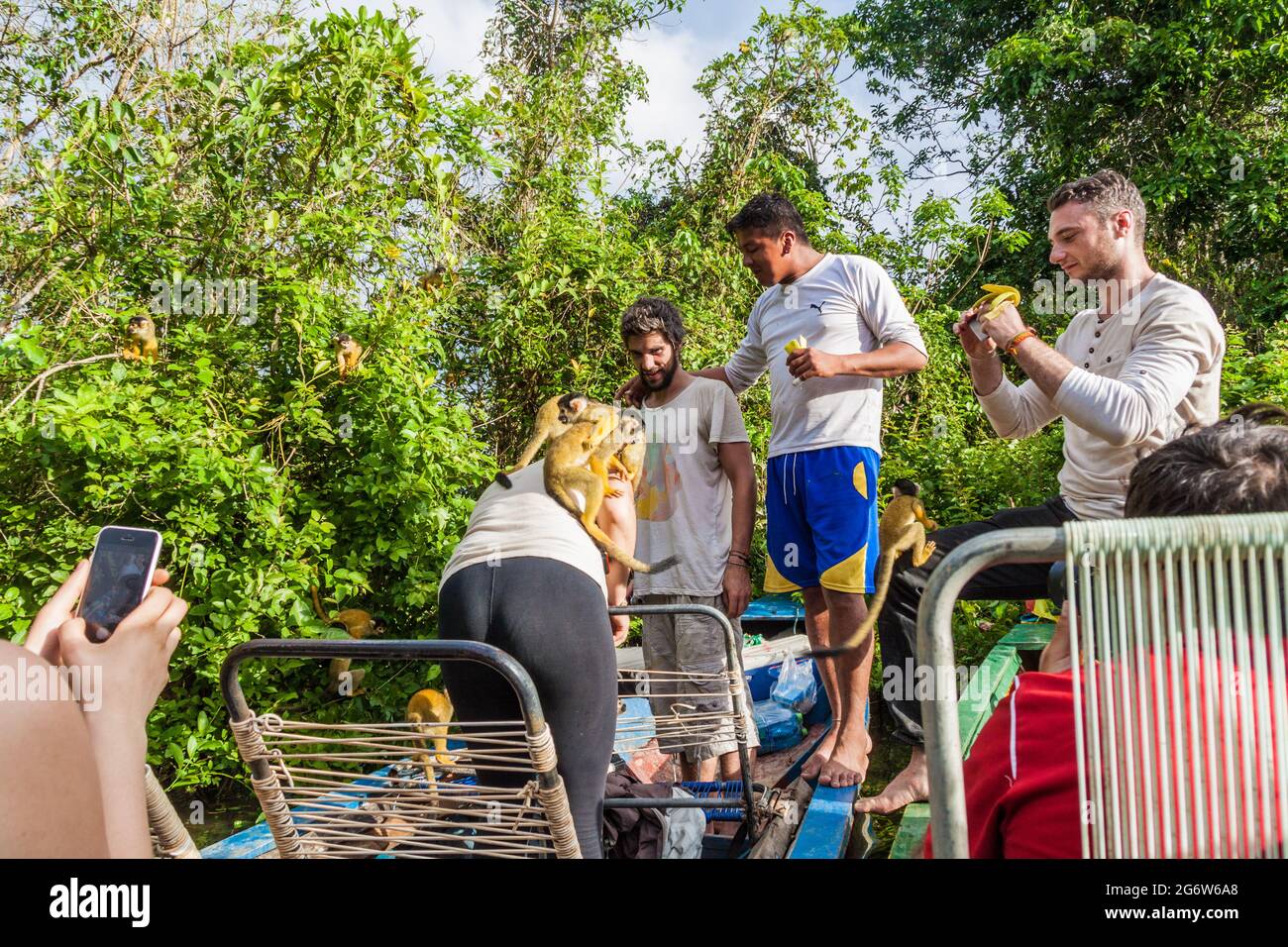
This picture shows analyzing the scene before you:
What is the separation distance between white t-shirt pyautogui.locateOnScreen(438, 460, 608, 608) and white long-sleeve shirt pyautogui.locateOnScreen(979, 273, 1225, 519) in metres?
1.18

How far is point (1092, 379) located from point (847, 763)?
1.51 meters

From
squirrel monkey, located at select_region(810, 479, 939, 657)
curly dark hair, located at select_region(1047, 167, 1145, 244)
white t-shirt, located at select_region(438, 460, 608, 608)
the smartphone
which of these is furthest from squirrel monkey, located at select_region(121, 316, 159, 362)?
curly dark hair, located at select_region(1047, 167, 1145, 244)

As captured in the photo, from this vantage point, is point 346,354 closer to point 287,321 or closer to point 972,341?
point 287,321

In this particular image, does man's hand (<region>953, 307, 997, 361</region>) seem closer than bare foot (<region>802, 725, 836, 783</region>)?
Yes

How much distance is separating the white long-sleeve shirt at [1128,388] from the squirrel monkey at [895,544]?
424 mm

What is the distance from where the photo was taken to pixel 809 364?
2.86m

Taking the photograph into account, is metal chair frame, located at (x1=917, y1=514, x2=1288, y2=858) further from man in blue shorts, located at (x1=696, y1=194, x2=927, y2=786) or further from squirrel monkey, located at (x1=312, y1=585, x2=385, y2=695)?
squirrel monkey, located at (x1=312, y1=585, x2=385, y2=695)

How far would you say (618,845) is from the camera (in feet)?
9.00

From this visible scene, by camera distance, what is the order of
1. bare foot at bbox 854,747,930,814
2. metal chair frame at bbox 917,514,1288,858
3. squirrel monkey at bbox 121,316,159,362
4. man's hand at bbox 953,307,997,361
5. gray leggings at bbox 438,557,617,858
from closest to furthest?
metal chair frame at bbox 917,514,1288,858, gray leggings at bbox 438,557,617,858, man's hand at bbox 953,307,997,361, bare foot at bbox 854,747,930,814, squirrel monkey at bbox 121,316,159,362

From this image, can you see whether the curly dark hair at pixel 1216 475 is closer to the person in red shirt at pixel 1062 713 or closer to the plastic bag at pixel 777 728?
the person in red shirt at pixel 1062 713

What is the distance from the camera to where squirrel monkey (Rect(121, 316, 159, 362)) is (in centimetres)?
356

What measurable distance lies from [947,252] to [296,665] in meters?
7.60

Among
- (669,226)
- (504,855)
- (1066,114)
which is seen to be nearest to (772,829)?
(504,855)

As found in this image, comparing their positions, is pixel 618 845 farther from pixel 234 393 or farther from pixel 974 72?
pixel 974 72
